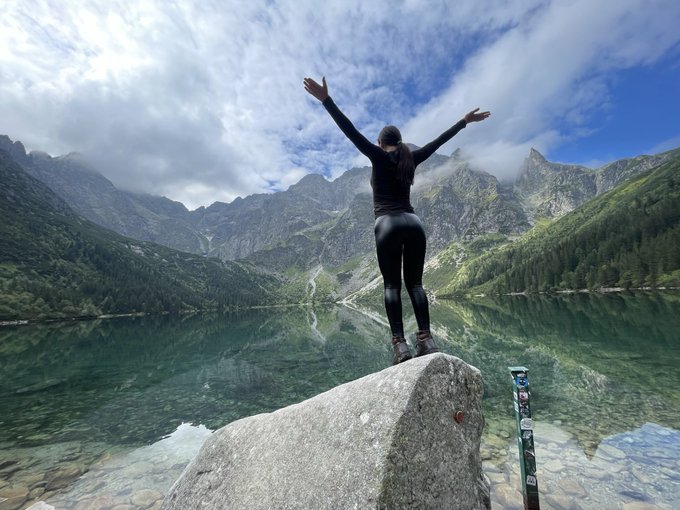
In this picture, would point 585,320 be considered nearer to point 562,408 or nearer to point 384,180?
point 562,408

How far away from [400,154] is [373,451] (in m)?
5.20

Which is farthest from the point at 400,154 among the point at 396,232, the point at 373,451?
the point at 373,451

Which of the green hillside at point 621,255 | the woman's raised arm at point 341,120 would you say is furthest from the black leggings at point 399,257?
the green hillside at point 621,255

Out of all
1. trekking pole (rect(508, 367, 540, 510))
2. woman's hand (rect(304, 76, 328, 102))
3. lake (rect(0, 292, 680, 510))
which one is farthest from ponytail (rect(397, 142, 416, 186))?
lake (rect(0, 292, 680, 510))

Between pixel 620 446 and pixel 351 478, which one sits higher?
pixel 351 478

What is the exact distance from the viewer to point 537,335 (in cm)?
5334

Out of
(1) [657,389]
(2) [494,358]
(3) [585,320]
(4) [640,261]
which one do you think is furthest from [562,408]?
Answer: (4) [640,261]

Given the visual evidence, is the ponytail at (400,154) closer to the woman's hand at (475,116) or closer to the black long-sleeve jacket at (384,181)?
the black long-sleeve jacket at (384,181)

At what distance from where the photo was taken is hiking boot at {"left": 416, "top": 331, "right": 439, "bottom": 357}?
678 cm

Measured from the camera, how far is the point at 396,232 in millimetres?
6832

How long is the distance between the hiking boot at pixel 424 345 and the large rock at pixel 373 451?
720 mm

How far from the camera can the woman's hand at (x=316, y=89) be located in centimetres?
628

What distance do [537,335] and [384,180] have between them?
55836mm

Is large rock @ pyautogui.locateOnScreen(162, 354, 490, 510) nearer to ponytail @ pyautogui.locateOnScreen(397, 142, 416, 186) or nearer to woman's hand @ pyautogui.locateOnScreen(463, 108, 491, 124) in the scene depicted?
ponytail @ pyautogui.locateOnScreen(397, 142, 416, 186)
